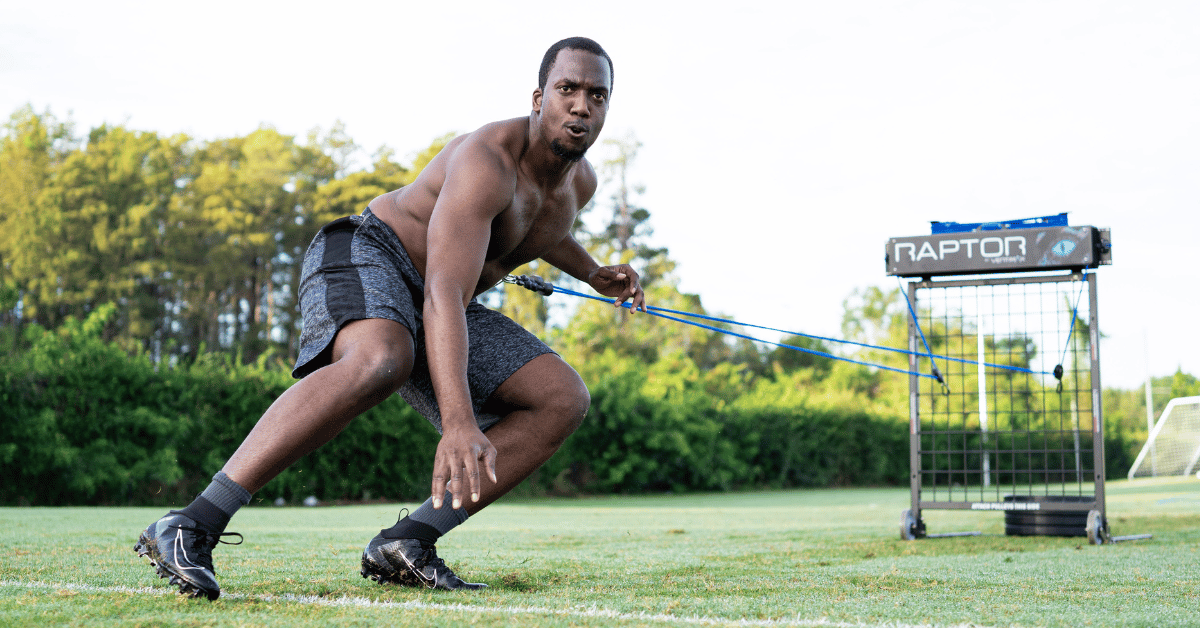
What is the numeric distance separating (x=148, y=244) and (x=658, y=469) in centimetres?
1836

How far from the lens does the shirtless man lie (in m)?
2.45

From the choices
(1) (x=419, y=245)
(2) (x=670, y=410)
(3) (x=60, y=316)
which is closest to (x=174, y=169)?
(3) (x=60, y=316)

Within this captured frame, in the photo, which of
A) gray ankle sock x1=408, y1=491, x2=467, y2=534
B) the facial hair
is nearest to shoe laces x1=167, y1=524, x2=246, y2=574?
gray ankle sock x1=408, y1=491, x2=467, y2=534

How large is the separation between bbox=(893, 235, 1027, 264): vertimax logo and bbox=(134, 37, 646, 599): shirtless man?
10.5ft

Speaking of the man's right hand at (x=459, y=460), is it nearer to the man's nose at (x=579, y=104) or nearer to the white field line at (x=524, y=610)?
the white field line at (x=524, y=610)

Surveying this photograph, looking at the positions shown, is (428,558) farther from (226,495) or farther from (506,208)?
(506,208)

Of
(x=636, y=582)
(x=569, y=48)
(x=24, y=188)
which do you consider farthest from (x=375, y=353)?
(x=24, y=188)

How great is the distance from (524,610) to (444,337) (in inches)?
26.5

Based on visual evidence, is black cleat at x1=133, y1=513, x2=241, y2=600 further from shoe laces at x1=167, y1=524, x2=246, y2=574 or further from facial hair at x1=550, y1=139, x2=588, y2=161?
facial hair at x1=550, y1=139, x2=588, y2=161

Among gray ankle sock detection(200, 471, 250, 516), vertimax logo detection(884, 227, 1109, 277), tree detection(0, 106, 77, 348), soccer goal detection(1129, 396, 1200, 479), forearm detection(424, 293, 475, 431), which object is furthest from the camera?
tree detection(0, 106, 77, 348)

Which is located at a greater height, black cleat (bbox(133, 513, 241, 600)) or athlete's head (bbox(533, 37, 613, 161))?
athlete's head (bbox(533, 37, 613, 161))

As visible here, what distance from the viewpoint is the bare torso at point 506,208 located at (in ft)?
9.41

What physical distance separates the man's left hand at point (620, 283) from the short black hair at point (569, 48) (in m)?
0.93

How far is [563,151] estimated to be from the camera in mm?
2838
